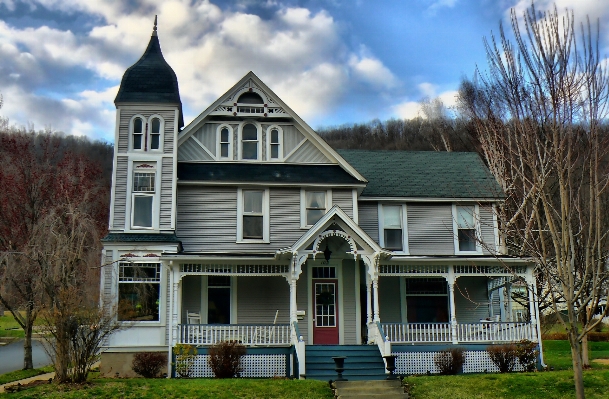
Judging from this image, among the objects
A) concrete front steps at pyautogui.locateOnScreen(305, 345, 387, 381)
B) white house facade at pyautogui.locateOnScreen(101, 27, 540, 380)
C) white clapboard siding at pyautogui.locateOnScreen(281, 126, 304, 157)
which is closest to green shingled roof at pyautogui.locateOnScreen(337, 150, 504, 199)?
white house facade at pyautogui.locateOnScreen(101, 27, 540, 380)

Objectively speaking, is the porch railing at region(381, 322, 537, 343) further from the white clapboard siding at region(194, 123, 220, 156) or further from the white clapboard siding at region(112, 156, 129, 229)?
the white clapboard siding at region(112, 156, 129, 229)

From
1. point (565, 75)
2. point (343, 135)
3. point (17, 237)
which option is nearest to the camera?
point (565, 75)

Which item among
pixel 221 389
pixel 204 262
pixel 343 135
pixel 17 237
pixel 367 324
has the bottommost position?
pixel 221 389

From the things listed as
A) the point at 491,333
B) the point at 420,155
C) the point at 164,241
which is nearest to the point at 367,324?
the point at 491,333

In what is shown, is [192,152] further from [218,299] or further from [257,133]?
[218,299]

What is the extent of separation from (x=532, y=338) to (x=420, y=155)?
353 inches

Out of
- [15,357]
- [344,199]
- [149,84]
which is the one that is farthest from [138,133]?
[15,357]

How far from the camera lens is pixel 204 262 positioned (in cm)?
1884

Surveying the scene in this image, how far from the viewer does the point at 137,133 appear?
67.8 ft

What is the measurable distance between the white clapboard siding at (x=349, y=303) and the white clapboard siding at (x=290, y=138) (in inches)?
172

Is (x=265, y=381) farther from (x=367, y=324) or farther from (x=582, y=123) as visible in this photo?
(x=582, y=123)

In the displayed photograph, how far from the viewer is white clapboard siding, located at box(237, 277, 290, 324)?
2039 cm

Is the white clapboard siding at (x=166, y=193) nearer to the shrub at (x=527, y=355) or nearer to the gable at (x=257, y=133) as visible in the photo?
the gable at (x=257, y=133)

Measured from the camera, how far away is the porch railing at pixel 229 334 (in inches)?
715
